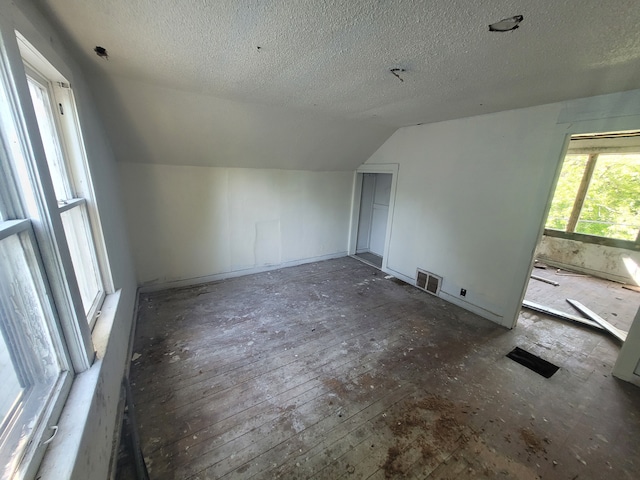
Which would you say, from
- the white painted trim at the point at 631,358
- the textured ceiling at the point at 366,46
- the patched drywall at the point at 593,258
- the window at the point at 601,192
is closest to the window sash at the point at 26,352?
the textured ceiling at the point at 366,46

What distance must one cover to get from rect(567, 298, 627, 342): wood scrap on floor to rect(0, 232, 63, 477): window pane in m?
4.19

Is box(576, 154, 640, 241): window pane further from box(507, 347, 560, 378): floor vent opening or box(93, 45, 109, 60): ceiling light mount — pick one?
box(93, 45, 109, 60): ceiling light mount

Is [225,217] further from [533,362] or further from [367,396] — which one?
[533,362]

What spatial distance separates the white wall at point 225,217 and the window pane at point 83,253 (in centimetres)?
143

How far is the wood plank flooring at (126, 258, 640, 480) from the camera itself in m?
1.41

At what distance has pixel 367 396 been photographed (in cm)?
182

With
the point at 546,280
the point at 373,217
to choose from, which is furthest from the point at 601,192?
the point at 373,217

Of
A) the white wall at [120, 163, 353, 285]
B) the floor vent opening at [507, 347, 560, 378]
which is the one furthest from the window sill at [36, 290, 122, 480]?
the floor vent opening at [507, 347, 560, 378]

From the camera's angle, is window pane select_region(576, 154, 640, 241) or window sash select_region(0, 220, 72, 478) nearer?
window sash select_region(0, 220, 72, 478)

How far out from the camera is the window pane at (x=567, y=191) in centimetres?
466

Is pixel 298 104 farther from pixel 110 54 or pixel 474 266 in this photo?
pixel 474 266

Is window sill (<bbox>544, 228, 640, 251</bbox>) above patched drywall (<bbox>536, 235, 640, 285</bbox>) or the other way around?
above

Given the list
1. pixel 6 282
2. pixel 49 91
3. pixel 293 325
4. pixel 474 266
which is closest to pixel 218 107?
pixel 49 91

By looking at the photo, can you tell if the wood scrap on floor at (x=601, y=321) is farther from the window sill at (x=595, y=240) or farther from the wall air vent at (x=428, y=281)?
the window sill at (x=595, y=240)
